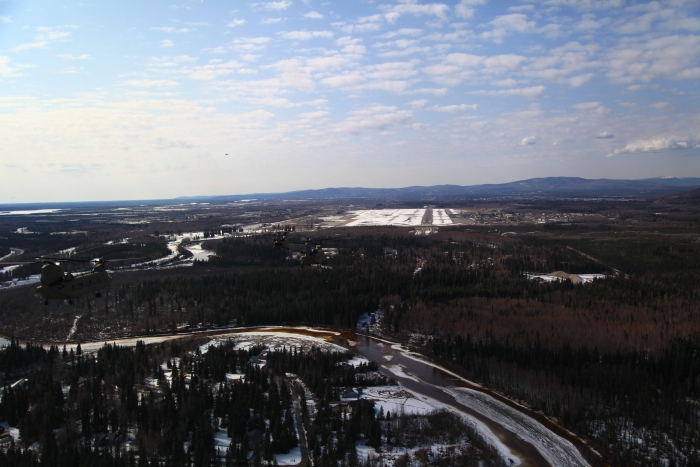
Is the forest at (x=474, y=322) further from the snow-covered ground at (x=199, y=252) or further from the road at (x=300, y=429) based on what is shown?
the snow-covered ground at (x=199, y=252)

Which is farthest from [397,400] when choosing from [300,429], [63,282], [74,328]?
[74,328]

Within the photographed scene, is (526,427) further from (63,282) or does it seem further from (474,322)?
(63,282)

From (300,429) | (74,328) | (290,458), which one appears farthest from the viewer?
(74,328)

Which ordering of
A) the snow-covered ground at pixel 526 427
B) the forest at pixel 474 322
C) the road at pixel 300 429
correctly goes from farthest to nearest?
the forest at pixel 474 322 < the snow-covered ground at pixel 526 427 < the road at pixel 300 429

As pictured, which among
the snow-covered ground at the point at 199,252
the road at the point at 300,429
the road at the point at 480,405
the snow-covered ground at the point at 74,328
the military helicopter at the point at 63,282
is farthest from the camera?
the snow-covered ground at the point at 199,252

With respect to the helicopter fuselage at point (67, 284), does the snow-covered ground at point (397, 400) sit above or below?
below

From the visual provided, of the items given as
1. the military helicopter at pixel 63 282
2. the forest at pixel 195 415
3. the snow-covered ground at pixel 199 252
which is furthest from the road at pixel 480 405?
the snow-covered ground at pixel 199 252

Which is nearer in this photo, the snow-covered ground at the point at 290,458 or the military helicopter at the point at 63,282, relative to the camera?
the military helicopter at the point at 63,282

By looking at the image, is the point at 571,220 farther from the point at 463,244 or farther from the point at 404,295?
the point at 404,295

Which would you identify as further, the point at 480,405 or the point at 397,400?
the point at 397,400
